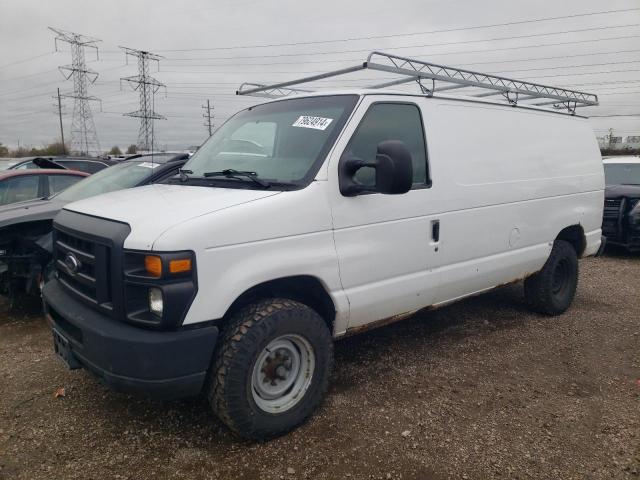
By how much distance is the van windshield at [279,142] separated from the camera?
321 centimetres

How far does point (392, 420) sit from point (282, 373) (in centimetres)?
82

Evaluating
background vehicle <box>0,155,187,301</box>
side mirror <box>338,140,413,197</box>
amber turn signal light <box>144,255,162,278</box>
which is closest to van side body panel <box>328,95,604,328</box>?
side mirror <box>338,140,413,197</box>

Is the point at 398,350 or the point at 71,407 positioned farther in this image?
the point at 398,350

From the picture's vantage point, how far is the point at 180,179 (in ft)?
12.0

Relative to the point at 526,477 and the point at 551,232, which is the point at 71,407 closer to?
the point at 526,477

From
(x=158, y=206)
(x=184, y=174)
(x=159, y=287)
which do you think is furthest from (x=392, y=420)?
(x=184, y=174)

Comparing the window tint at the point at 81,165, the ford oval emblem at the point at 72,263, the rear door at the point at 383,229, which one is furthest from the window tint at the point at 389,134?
the window tint at the point at 81,165

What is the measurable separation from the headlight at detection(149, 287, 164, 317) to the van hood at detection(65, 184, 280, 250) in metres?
0.24

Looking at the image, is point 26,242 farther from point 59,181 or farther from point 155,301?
point 155,301

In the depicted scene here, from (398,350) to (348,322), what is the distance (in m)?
1.23

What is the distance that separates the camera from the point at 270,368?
3043mm

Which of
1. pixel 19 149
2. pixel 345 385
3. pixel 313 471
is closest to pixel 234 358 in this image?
pixel 313 471

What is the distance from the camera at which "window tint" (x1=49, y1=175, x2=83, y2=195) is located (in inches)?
273

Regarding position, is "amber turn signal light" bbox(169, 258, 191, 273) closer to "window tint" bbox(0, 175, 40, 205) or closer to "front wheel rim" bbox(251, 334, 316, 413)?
"front wheel rim" bbox(251, 334, 316, 413)
